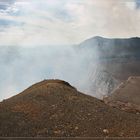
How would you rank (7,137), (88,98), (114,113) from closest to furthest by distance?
Answer: (7,137)
(114,113)
(88,98)

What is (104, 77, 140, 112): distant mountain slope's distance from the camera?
283ft

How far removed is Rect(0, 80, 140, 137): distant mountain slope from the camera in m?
55.0

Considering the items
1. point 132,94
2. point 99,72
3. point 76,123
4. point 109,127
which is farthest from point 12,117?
point 99,72

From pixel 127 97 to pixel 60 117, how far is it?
40837mm

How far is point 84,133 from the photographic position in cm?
5494

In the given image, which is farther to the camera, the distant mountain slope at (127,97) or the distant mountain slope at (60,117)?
the distant mountain slope at (127,97)

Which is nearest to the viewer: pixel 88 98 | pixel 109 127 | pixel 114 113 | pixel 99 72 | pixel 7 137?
pixel 7 137

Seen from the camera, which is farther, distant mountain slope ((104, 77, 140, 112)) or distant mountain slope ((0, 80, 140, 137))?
distant mountain slope ((104, 77, 140, 112))

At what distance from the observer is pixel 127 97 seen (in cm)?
9612

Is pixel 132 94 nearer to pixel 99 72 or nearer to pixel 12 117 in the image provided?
pixel 12 117

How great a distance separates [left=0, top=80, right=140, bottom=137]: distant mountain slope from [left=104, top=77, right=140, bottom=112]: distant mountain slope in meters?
22.8

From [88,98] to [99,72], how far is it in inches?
4832

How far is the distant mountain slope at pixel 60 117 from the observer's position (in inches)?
2165

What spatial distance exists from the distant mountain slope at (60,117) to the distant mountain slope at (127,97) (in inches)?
897
